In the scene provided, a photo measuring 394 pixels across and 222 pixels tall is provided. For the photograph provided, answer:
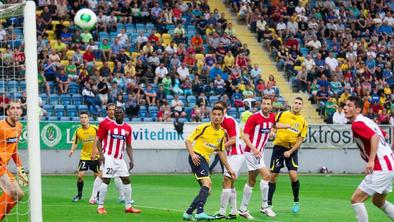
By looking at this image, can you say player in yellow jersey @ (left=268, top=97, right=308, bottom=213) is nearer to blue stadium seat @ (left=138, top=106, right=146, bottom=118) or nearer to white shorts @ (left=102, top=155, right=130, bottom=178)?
white shorts @ (left=102, top=155, right=130, bottom=178)

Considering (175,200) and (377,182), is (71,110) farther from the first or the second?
(377,182)

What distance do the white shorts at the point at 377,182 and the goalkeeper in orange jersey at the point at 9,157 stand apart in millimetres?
5461

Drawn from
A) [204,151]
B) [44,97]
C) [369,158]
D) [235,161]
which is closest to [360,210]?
[369,158]

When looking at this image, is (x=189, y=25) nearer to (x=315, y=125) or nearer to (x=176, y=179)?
(x=315, y=125)

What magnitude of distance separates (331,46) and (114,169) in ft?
91.5

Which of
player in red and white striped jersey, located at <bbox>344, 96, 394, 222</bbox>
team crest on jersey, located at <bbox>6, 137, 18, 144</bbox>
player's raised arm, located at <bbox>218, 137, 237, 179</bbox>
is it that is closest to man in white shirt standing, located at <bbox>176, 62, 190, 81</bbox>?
player's raised arm, located at <bbox>218, 137, 237, 179</bbox>

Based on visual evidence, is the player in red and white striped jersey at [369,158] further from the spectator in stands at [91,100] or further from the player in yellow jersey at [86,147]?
the spectator in stands at [91,100]

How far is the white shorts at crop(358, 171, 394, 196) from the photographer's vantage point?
1420 cm

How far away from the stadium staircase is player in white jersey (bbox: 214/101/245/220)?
22.8 metres

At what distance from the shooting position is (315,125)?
38531 millimetres

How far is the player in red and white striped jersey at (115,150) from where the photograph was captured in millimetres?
19750

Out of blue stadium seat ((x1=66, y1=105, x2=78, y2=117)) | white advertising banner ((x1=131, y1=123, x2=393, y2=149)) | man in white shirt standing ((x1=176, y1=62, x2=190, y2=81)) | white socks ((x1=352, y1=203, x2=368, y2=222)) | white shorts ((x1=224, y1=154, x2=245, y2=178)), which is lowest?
white advertising banner ((x1=131, y1=123, x2=393, y2=149))

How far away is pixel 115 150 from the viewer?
66.3 ft

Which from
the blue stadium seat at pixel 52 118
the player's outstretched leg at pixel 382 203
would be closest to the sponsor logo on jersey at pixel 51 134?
the blue stadium seat at pixel 52 118
